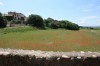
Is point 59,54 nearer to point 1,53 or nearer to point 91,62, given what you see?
point 91,62

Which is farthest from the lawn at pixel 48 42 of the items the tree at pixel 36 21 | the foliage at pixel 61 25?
the foliage at pixel 61 25

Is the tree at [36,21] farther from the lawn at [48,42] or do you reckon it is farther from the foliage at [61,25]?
the lawn at [48,42]

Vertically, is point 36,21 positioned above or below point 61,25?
above

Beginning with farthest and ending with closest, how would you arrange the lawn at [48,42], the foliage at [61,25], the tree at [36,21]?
the foliage at [61,25]
the tree at [36,21]
the lawn at [48,42]

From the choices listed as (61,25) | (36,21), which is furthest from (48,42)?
(61,25)

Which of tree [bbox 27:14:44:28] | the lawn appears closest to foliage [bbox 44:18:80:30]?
tree [bbox 27:14:44:28]

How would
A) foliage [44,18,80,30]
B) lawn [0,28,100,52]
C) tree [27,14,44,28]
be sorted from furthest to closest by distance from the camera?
foliage [44,18,80,30], tree [27,14,44,28], lawn [0,28,100,52]

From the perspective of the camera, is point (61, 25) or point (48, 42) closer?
point (48, 42)

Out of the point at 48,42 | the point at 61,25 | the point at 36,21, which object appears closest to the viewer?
the point at 48,42

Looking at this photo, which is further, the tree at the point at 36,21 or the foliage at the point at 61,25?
the foliage at the point at 61,25

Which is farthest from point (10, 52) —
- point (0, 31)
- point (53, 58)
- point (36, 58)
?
point (0, 31)

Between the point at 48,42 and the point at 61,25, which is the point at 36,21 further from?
the point at 48,42

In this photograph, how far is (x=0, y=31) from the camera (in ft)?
184

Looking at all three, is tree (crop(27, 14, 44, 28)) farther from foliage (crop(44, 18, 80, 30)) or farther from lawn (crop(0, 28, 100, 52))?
lawn (crop(0, 28, 100, 52))
